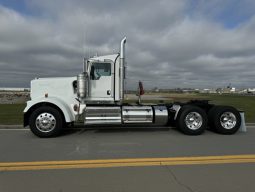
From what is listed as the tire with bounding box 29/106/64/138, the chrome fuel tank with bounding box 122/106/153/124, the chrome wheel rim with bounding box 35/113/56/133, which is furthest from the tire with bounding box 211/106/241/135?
the chrome wheel rim with bounding box 35/113/56/133

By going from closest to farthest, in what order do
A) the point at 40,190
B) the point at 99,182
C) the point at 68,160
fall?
the point at 40,190 < the point at 99,182 < the point at 68,160

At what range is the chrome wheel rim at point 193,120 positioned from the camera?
10.5 metres

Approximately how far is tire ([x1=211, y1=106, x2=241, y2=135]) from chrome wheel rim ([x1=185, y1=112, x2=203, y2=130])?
25.0 inches

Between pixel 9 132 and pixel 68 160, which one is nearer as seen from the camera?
pixel 68 160

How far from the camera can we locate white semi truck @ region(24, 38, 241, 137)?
10277mm

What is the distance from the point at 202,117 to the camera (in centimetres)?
1051

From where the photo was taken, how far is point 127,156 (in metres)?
7.07

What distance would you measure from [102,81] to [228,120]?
4.80 meters

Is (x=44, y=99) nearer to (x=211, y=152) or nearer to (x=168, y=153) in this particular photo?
(x=168, y=153)

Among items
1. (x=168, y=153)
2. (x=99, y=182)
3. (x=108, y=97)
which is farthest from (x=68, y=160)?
(x=108, y=97)

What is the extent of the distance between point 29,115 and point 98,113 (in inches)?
92.9

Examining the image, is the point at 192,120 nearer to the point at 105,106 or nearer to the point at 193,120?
the point at 193,120

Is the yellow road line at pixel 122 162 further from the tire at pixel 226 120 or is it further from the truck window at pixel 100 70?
the truck window at pixel 100 70

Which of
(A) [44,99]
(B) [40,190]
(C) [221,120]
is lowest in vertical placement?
(B) [40,190]
